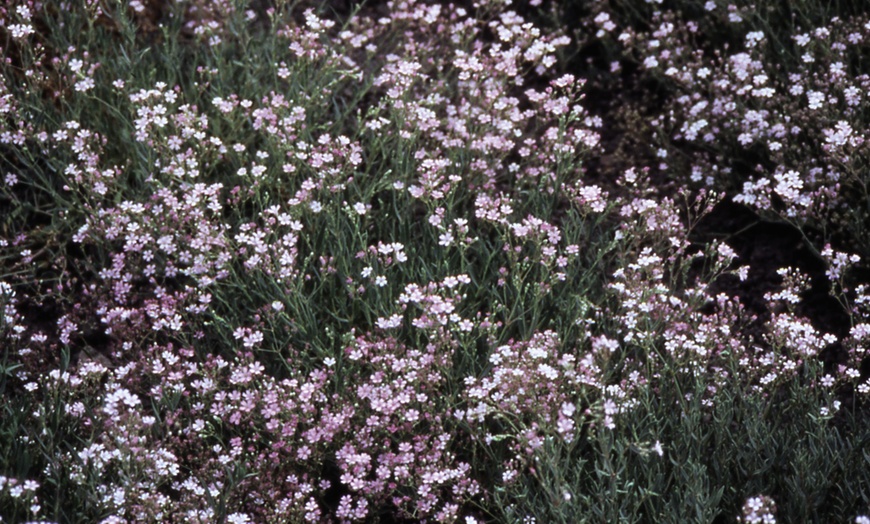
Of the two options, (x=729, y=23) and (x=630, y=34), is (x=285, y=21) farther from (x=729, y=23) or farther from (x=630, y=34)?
(x=729, y=23)

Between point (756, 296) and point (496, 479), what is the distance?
180cm

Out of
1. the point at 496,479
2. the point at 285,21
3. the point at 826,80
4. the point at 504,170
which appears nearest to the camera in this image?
the point at 496,479

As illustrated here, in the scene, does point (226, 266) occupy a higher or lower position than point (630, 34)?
lower

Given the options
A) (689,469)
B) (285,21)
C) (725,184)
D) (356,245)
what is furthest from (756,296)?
(285,21)

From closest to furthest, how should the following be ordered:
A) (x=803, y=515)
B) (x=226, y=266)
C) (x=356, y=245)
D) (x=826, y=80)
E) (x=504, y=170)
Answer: (x=803, y=515)
(x=226, y=266)
(x=356, y=245)
(x=826, y=80)
(x=504, y=170)

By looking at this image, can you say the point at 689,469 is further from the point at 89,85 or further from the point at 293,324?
the point at 89,85

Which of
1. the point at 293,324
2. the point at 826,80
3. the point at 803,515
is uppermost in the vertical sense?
the point at 826,80

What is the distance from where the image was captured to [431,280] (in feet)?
14.8

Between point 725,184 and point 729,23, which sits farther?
point 729,23

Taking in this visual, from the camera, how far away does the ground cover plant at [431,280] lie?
12.3 feet

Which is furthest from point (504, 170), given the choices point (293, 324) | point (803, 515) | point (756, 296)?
point (803, 515)

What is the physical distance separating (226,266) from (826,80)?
3.10 meters

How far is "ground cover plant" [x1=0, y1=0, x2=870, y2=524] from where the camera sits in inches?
147

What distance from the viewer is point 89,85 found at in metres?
4.93
